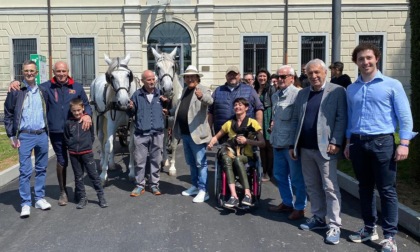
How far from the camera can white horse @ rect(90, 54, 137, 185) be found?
621 centimetres

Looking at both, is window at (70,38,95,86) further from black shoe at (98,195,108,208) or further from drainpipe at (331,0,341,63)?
black shoe at (98,195,108,208)

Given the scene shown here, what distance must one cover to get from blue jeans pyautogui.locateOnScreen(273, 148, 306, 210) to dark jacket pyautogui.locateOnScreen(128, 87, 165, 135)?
200 cm

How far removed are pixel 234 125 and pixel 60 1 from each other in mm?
16940

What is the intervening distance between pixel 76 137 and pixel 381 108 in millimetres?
3919

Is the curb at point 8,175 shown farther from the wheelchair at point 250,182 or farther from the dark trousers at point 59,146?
the wheelchair at point 250,182

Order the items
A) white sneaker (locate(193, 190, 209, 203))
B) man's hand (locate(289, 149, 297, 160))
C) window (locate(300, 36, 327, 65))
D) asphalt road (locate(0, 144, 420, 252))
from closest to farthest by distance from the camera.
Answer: asphalt road (locate(0, 144, 420, 252)), man's hand (locate(289, 149, 297, 160)), white sneaker (locate(193, 190, 209, 203)), window (locate(300, 36, 327, 65))

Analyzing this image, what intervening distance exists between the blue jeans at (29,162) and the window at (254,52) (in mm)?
15406

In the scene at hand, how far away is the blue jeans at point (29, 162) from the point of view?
532 cm

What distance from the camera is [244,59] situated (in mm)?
19984

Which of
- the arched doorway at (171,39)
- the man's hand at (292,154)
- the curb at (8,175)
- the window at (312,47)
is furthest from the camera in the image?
the arched doorway at (171,39)

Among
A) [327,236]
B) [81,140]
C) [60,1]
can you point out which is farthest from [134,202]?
[60,1]

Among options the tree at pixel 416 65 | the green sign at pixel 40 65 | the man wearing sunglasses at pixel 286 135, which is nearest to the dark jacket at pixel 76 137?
the man wearing sunglasses at pixel 286 135

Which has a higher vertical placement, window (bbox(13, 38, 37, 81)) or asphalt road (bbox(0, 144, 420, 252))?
window (bbox(13, 38, 37, 81))

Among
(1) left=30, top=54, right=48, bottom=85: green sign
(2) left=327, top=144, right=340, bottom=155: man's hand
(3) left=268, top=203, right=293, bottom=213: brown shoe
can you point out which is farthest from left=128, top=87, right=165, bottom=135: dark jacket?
(1) left=30, top=54, right=48, bottom=85: green sign
